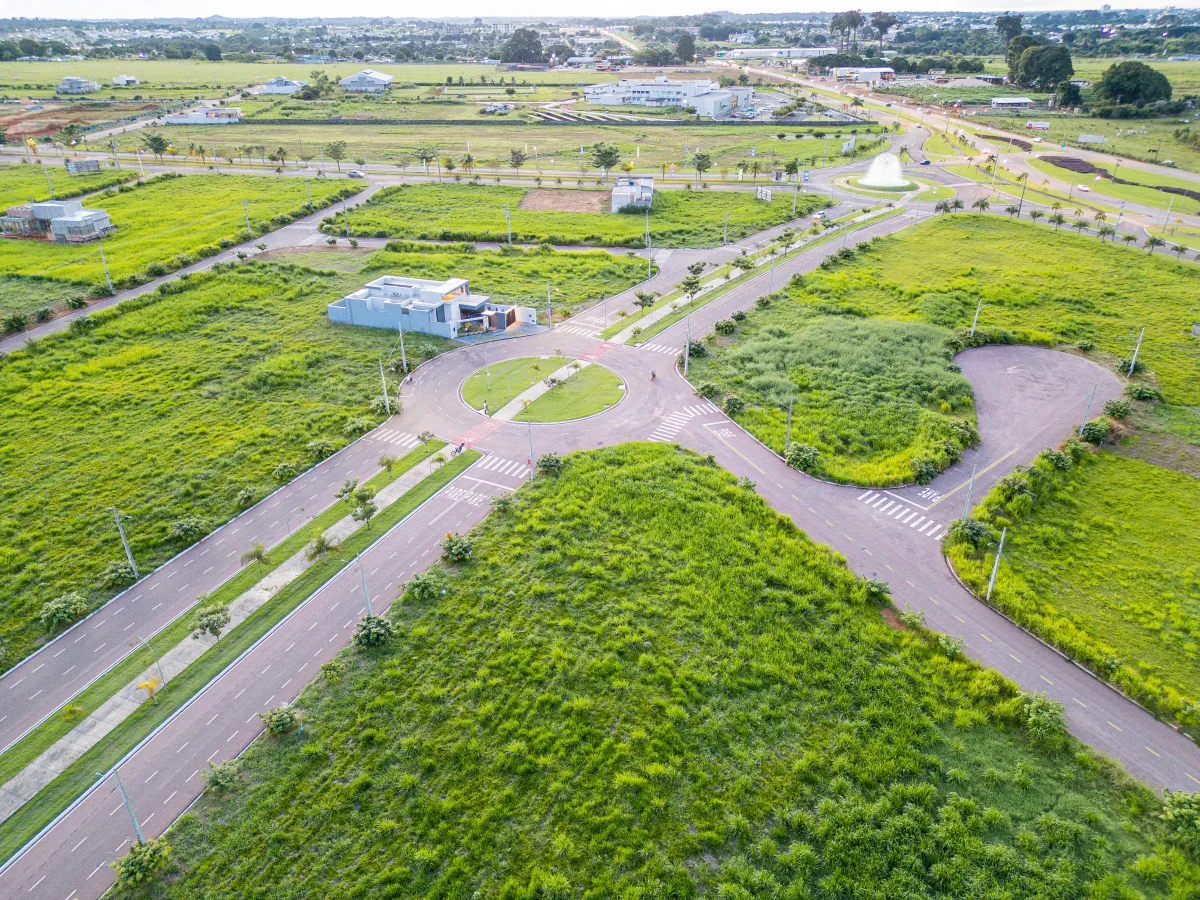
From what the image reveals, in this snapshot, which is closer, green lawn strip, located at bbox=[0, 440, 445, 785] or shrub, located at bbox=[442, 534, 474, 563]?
green lawn strip, located at bbox=[0, 440, 445, 785]

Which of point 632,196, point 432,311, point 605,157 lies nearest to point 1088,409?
point 432,311

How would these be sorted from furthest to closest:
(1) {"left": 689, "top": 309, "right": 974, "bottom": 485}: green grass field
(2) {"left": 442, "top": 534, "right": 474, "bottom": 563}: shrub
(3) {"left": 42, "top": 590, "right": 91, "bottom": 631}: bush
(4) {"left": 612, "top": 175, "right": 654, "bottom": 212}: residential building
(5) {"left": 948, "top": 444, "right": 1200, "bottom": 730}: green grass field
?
(4) {"left": 612, "top": 175, "right": 654, "bottom": 212}: residential building < (1) {"left": 689, "top": 309, "right": 974, "bottom": 485}: green grass field < (2) {"left": 442, "top": 534, "right": 474, "bottom": 563}: shrub < (3) {"left": 42, "top": 590, "right": 91, "bottom": 631}: bush < (5) {"left": 948, "top": 444, "right": 1200, "bottom": 730}: green grass field

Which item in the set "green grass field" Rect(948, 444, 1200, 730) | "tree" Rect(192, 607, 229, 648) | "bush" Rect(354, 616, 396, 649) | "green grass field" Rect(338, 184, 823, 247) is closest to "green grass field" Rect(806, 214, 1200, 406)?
"green grass field" Rect(948, 444, 1200, 730)

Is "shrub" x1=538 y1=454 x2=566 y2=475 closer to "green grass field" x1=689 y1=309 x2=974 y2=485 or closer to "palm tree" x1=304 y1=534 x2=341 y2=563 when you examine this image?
"palm tree" x1=304 y1=534 x2=341 y2=563

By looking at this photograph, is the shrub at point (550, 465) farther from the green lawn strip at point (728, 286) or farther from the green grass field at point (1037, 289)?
the green grass field at point (1037, 289)

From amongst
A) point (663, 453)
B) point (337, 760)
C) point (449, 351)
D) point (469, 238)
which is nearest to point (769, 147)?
point (469, 238)

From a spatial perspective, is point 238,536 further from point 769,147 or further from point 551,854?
point 769,147
